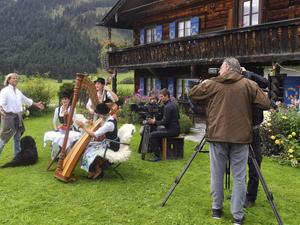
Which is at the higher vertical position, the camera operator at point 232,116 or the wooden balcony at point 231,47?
the wooden balcony at point 231,47

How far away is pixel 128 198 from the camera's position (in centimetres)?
619

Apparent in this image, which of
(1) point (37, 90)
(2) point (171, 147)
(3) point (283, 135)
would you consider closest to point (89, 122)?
(2) point (171, 147)

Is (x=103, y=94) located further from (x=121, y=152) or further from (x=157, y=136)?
(x=157, y=136)

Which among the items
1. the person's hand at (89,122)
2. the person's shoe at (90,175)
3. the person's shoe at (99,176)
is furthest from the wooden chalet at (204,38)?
the person's shoe at (90,175)

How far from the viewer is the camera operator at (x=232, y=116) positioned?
15.6 ft

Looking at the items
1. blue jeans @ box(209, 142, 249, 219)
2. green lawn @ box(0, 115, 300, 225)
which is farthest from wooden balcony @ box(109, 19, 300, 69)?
blue jeans @ box(209, 142, 249, 219)

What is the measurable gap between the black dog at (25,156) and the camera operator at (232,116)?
4578 millimetres

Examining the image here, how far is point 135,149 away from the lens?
408 inches

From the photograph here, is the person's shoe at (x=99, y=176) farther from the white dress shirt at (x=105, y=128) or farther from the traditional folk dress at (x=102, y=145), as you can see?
the white dress shirt at (x=105, y=128)

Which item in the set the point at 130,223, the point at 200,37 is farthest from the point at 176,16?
the point at 130,223

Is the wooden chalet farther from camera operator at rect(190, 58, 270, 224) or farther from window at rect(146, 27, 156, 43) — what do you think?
camera operator at rect(190, 58, 270, 224)

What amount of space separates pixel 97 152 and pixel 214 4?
1230cm

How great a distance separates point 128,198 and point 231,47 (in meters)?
8.65

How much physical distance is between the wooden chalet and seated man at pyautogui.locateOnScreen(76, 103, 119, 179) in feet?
6.39
